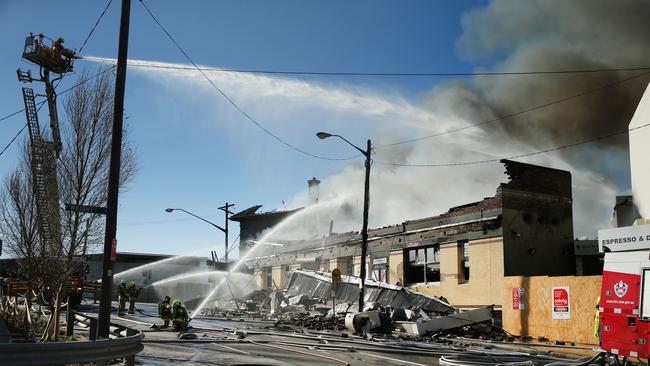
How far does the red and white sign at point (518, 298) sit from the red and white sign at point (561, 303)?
1564 mm

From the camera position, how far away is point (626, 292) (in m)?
10.4

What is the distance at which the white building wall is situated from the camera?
89.0ft

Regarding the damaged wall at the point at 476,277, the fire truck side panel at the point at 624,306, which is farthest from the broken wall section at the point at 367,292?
the fire truck side panel at the point at 624,306

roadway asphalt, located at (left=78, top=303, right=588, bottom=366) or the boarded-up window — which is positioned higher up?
the boarded-up window

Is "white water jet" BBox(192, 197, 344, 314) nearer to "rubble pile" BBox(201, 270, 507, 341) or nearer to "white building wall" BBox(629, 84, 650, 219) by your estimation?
"rubble pile" BBox(201, 270, 507, 341)

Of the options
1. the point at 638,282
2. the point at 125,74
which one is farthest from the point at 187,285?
the point at 638,282

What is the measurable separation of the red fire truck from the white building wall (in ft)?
61.4

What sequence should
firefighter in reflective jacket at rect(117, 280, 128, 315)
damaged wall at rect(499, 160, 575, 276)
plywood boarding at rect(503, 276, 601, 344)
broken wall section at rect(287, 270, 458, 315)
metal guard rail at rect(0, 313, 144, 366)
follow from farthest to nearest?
firefighter in reflective jacket at rect(117, 280, 128, 315) < damaged wall at rect(499, 160, 575, 276) < broken wall section at rect(287, 270, 458, 315) < plywood boarding at rect(503, 276, 601, 344) < metal guard rail at rect(0, 313, 144, 366)

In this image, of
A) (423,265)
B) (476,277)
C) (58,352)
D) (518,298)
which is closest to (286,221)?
(423,265)

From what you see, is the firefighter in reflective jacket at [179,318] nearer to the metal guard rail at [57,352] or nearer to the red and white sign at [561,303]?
the metal guard rail at [57,352]

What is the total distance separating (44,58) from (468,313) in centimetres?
2550

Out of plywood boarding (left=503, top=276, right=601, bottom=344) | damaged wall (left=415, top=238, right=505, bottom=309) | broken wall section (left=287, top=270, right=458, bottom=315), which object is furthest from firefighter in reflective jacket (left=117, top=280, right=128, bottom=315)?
plywood boarding (left=503, top=276, right=601, bottom=344)

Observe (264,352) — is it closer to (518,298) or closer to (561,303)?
(561,303)

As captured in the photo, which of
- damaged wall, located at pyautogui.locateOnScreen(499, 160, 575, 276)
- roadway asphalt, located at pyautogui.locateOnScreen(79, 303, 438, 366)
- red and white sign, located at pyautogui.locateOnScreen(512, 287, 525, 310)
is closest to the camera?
roadway asphalt, located at pyautogui.locateOnScreen(79, 303, 438, 366)
